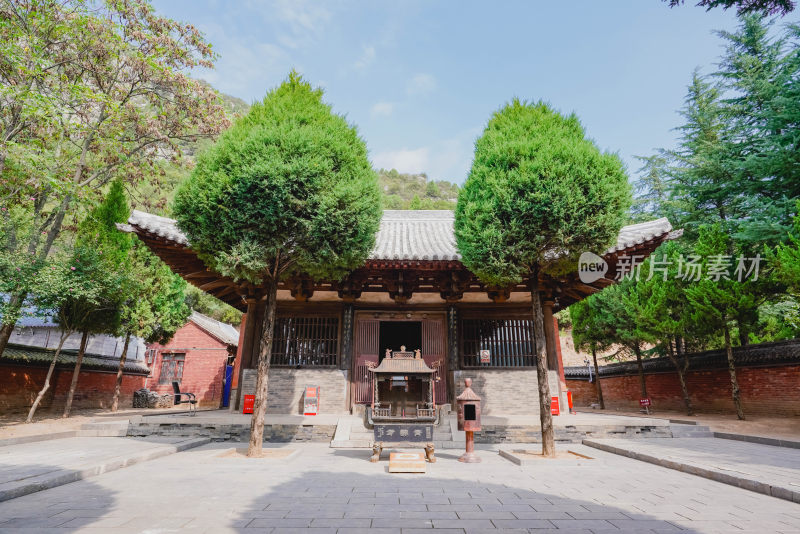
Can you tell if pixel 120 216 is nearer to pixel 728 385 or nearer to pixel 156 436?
pixel 156 436

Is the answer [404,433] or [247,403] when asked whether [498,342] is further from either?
[247,403]

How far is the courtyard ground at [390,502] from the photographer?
3047 millimetres

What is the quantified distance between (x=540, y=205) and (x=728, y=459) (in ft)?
15.8

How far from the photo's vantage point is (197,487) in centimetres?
421

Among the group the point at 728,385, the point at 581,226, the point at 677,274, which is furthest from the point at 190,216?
the point at 728,385

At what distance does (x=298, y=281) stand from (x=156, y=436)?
15.0 feet

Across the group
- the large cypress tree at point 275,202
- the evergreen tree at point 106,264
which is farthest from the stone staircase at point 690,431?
the evergreen tree at point 106,264

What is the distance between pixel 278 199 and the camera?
603 cm

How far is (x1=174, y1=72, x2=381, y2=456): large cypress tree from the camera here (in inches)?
239

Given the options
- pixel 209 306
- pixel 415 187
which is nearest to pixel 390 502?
pixel 209 306

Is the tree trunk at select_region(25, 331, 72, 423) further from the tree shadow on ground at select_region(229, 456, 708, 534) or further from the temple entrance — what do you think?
the tree shadow on ground at select_region(229, 456, 708, 534)

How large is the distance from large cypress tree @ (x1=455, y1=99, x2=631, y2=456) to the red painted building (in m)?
18.2

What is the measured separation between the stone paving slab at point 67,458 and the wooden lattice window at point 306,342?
9.71ft

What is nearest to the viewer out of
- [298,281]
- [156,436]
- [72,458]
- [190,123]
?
[72,458]
